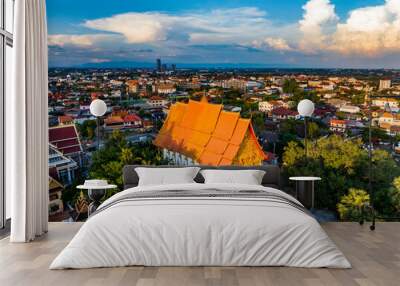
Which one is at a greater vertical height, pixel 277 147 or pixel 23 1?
pixel 23 1

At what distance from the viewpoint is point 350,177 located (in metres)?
7.90

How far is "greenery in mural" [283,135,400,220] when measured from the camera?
7863mm

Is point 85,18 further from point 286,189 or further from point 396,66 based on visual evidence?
point 396,66

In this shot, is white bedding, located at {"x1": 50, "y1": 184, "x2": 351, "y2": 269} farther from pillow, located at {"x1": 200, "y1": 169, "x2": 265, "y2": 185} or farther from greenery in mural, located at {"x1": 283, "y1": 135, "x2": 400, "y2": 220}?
greenery in mural, located at {"x1": 283, "y1": 135, "x2": 400, "y2": 220}

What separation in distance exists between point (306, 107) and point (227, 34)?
1.55 meters

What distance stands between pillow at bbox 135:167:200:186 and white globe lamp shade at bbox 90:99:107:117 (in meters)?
1.02

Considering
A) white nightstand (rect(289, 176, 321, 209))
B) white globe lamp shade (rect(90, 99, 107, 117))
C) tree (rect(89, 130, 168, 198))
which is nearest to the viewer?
white nightstand (rect(289, 176, 321, 209))

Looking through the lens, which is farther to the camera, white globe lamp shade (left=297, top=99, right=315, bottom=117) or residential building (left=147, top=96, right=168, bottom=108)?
residential building (left=147, top=96, right=168, bottom=108)

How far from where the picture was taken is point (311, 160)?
799 centimetres

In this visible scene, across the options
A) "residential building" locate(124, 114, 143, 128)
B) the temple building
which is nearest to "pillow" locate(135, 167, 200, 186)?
the temple building

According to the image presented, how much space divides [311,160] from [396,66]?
1.79m

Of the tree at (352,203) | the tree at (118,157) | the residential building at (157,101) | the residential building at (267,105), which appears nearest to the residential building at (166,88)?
the residential building at (157,101)

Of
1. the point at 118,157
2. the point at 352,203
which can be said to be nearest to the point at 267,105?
the point at 352,203

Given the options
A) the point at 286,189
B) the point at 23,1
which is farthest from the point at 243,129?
the point at 23,1
